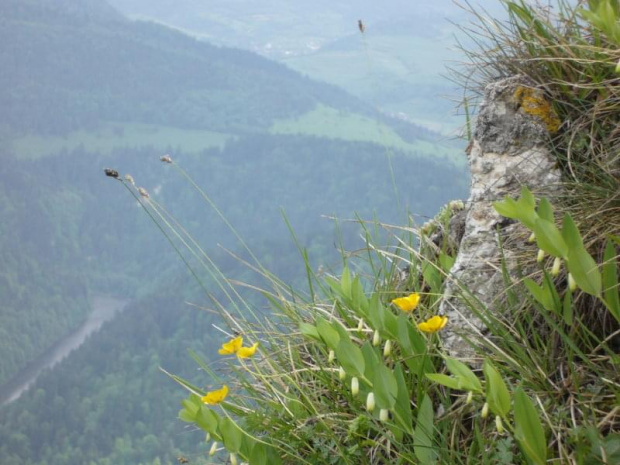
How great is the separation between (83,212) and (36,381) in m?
66.4

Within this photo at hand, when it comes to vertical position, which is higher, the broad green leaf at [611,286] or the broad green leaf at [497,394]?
the broad green leaf at [611,286]

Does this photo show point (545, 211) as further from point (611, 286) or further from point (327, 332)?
point (327, 332)

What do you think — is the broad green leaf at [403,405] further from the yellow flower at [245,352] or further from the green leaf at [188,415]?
the green leaf at [188,415]

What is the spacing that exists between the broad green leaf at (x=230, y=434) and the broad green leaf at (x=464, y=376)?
743mm

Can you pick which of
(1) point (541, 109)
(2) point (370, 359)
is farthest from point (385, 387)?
(1) point (541, 109)

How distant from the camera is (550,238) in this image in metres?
1.77

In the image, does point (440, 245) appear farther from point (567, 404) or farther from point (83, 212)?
point (83, 212)

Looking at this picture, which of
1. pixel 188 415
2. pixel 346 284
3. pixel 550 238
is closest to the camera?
pixel 550 238

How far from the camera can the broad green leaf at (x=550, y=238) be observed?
175 cm

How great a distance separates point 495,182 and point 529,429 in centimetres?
119

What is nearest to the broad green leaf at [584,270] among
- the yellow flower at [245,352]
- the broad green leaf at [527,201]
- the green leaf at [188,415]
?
the broad green leaf at [527,201]

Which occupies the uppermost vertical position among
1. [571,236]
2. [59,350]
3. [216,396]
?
[571,236]

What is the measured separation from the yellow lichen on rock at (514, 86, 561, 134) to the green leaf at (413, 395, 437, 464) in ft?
4.18

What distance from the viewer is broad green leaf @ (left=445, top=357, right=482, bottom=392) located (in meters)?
1.76
